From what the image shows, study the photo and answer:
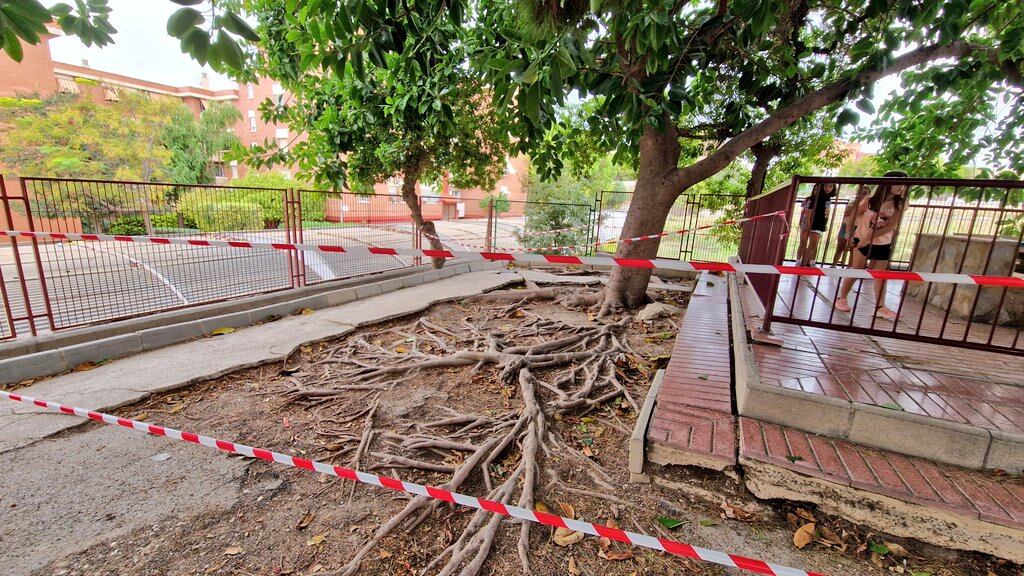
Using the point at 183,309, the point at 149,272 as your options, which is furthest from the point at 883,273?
the point at 149,272

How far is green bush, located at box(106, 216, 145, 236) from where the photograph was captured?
Answer: 605 cm

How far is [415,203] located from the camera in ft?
33.9

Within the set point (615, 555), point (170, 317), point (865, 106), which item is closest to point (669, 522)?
point (615, 555)

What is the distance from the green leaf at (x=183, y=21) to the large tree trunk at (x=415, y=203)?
805 cm

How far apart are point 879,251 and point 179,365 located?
8003mm

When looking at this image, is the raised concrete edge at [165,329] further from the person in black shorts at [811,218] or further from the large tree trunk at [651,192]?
the person in black shorts at [811,218]

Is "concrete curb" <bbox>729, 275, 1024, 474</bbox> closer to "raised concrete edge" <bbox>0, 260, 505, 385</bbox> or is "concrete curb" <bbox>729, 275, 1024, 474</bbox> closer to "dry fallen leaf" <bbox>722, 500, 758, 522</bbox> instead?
"dry fallen leaf" <bbox>722, 500, 758, 522</bbox>

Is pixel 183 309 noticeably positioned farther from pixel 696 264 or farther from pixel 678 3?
pixel 678 3

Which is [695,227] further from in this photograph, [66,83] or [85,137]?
[66,83]

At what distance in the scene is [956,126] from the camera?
6.15m

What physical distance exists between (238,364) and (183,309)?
7.42ft

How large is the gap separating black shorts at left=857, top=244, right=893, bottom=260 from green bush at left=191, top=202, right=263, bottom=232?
891 centimetres

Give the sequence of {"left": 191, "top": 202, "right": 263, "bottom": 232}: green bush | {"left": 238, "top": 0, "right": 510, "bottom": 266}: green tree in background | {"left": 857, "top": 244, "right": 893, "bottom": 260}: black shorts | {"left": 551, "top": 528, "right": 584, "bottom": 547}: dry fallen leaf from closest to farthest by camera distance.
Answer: {"left": 551, "top": 528, "right": 584, "bottom": 547}: dry fallen leaf
{"left": 857, "top": 244, "right": 893, "bottom": 260}: black shorts
{"left": 238, "top": 0, "right": 510, "bottom": 266}: green tree in background
{"left": 191, "top": 202, "right": 263, "bottom": 232}: green bush

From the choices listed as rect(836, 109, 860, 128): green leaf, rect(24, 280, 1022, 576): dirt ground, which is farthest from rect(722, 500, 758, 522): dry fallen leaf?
rect(836, 109, 860, 128): green leaf
